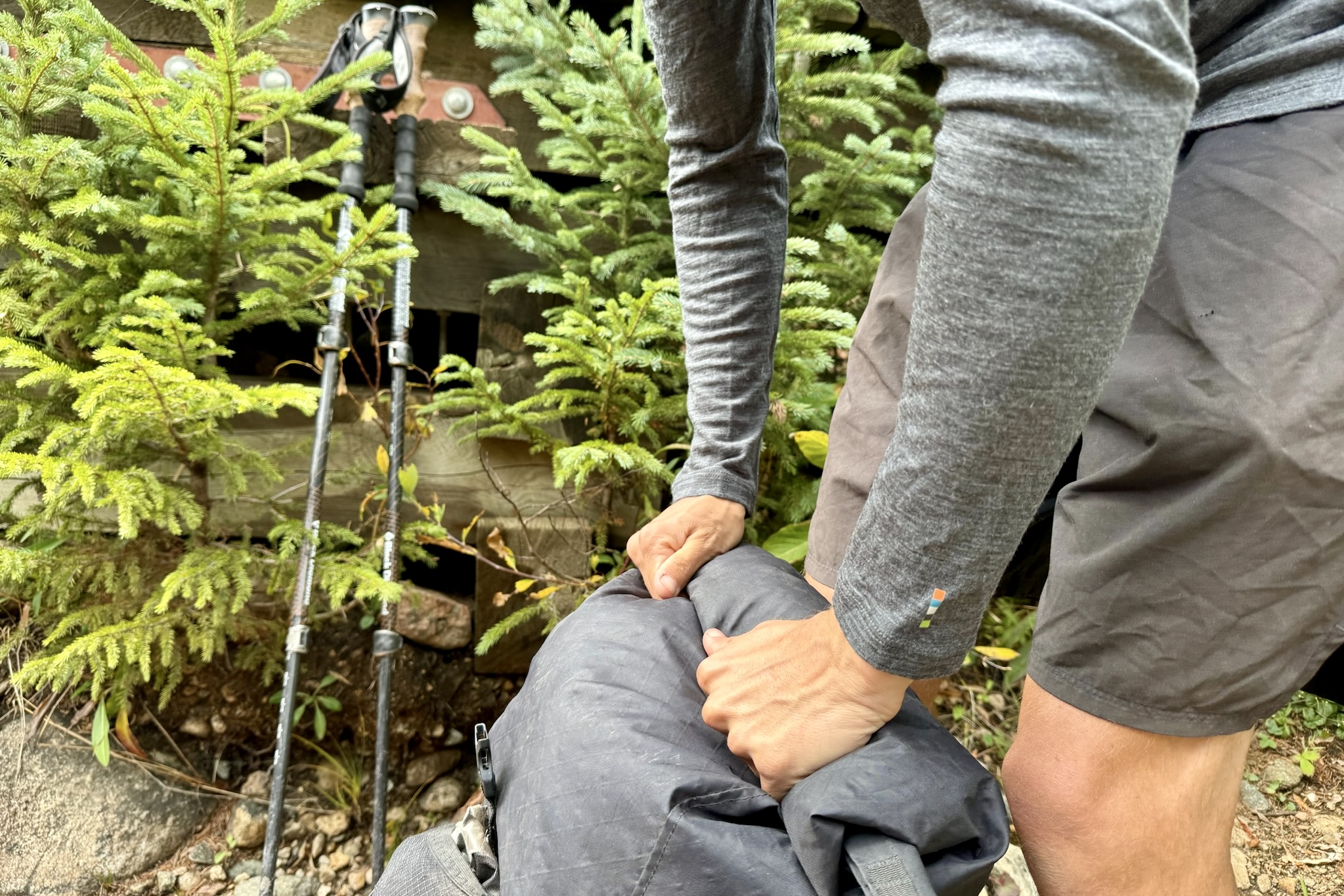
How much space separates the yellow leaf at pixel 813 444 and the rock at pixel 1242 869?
1521 millimetres

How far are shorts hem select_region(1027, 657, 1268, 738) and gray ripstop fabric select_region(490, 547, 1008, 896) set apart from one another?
0.14 m

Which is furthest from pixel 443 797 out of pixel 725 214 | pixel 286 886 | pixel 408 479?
pixel 725 214

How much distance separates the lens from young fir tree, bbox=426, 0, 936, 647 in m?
2.03

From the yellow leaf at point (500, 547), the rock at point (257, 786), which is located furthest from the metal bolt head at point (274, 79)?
the rock at point (257, 786)

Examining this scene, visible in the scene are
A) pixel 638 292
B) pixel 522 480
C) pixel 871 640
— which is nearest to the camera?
pixel 871 640

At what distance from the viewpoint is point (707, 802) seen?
805 mm

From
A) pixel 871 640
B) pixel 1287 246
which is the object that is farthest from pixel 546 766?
pixel 1287 246

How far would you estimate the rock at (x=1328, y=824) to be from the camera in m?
2.22

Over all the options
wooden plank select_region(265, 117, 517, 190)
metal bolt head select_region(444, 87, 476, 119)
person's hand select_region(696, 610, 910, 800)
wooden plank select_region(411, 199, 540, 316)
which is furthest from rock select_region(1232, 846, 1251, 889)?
metal bolt head select_region(444, 87, 476, 119)

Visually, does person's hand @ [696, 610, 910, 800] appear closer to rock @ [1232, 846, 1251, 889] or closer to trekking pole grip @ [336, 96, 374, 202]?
trekking pole grip @ [336, 96, 374, 202]

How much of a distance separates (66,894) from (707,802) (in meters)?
2.17

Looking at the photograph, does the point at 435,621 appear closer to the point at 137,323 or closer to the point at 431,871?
the point at 137,323

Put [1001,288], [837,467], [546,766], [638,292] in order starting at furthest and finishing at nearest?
[638,292] → [837,467] → [546,766] → [1001,288]

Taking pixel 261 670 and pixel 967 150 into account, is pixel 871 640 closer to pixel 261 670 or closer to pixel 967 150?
pixel 967 150
